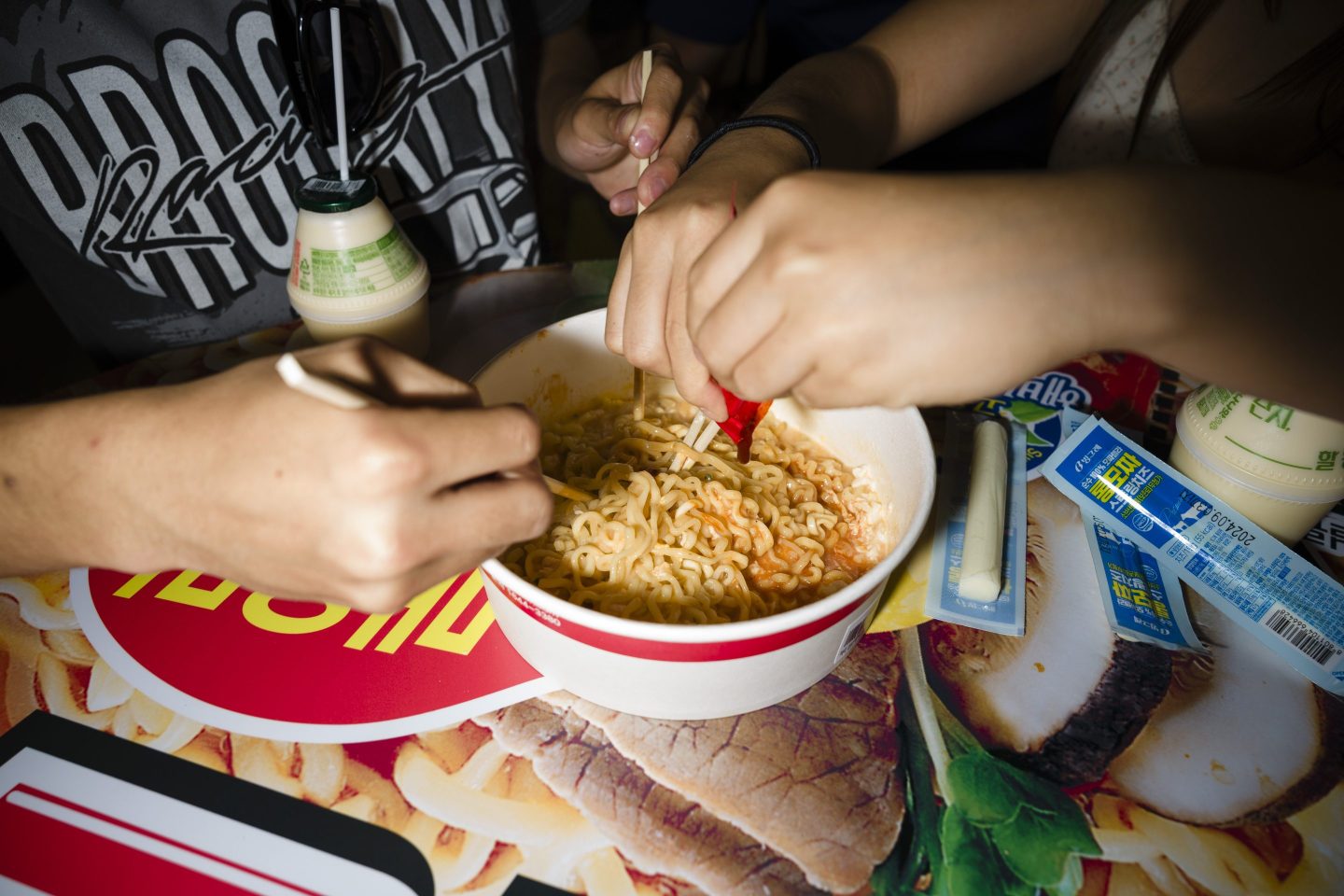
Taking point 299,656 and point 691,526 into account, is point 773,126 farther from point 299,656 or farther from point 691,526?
point 299,656

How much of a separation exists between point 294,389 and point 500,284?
92 centimetres

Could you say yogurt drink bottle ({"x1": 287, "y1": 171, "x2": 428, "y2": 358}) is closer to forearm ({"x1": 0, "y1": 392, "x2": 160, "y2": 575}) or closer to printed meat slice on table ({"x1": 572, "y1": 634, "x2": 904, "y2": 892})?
forearm ({"x1": 0, "y1": 392, "x2": 160, "y2": 575})

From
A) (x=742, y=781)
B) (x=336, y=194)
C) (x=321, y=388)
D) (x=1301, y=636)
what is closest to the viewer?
(x=321, y=388)

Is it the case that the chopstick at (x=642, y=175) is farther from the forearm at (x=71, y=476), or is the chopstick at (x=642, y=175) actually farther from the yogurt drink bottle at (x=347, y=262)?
the forearm at (x=71, y=476)

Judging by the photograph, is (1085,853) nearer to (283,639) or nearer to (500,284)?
(283,639)

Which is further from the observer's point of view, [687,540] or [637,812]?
[687,540]

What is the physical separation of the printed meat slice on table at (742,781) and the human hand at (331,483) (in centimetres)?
28

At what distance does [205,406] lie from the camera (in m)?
0.62

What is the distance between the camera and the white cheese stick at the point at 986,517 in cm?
94

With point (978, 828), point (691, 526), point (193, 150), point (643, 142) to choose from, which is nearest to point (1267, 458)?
point (978, 828)

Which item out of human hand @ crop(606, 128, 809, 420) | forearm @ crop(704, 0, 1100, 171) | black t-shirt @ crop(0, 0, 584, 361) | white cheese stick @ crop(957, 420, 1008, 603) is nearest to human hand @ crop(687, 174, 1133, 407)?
human hand @ crop(606, 128, 809, 420)

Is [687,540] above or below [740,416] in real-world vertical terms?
below

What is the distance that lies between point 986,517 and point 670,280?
0.54 metres

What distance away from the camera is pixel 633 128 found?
119 cm
